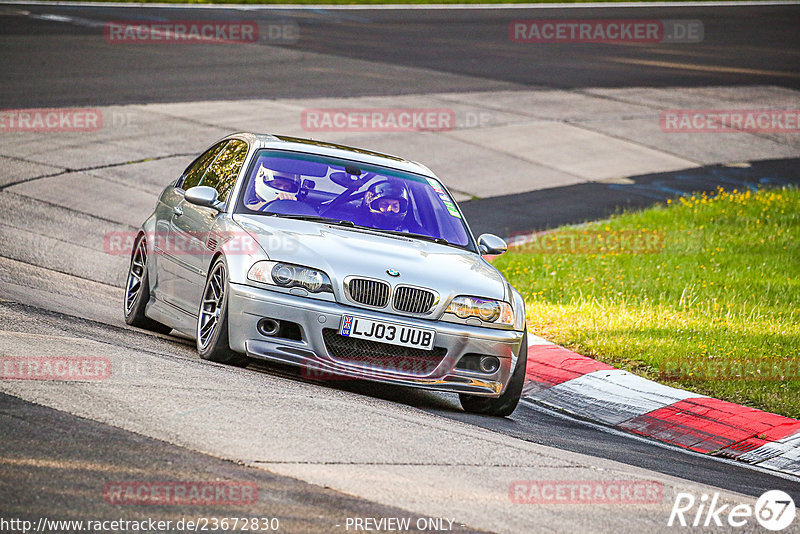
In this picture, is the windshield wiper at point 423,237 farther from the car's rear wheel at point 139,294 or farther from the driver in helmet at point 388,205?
the car's rear wheel at point 139,294

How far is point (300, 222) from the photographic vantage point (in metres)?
8.01

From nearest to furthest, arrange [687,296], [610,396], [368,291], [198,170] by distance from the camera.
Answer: [368,291]
[610,396]
[198,170]
[687,296]

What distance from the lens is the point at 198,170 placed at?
30.8 feet

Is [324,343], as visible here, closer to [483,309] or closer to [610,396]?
[483,309]

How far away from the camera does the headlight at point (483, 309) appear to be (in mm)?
7445

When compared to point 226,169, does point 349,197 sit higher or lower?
lower

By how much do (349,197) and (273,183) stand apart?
21.5 inches

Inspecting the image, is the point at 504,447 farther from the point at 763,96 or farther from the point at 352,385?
the point at 763,96

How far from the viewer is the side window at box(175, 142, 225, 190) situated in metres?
9.29

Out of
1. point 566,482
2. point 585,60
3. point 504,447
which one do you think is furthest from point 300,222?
point 585,60

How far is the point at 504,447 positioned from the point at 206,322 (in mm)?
2387

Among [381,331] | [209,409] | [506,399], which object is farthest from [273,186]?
[209,409]

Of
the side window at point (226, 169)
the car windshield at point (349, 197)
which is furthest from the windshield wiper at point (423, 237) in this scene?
the side window at point (226, 169)

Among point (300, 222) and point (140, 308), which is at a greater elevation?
point (300, 222)
